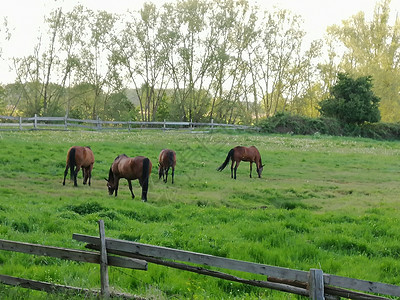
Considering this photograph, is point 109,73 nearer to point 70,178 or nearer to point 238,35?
point 238,35

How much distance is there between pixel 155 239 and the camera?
29.6 ft

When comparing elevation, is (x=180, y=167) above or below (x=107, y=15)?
below

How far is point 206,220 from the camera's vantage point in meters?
11.2

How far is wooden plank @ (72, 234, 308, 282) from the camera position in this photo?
496 cm

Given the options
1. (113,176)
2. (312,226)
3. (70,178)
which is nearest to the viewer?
(312,226)

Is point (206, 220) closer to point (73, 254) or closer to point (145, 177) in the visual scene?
point (145, 177)

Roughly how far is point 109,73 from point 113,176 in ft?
142

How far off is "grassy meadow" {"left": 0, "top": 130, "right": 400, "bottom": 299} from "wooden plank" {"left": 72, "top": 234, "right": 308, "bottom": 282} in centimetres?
71

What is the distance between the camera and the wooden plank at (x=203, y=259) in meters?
4.96

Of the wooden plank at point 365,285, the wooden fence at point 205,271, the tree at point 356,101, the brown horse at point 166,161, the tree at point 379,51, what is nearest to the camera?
the wooden plank at point 365,285

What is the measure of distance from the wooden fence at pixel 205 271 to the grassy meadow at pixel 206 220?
48 centimetres

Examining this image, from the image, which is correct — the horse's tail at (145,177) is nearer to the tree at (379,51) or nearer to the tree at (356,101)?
the tree at (356,101)

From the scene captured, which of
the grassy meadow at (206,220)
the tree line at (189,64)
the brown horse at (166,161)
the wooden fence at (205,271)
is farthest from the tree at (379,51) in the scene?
the wooden fence at (205,271)

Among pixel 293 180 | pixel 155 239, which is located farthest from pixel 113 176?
pixel 293 180
